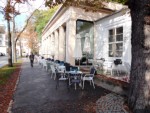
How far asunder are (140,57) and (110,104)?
2.00 meters

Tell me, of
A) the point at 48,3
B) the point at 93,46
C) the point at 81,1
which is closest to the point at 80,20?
the point at 93,46

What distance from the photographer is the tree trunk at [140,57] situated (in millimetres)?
6816

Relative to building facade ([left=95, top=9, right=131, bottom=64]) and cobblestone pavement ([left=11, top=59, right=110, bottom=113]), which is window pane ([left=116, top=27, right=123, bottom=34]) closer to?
building facade ([left=95, top=9, right=131, bottom=64])

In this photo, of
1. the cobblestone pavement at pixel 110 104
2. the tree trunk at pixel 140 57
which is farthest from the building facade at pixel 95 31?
the tree trunk at pixel 140 57

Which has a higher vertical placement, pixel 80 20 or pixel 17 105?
pixel 80 20

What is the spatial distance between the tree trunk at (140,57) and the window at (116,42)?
8.39m

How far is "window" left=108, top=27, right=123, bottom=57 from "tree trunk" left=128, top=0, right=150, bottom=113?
8386 millimetres

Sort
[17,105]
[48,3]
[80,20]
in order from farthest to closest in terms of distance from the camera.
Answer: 1. [80,20]
2. [48,3]
3. [17,105]

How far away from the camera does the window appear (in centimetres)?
1566

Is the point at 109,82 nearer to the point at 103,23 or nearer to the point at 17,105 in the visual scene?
the point at 17,105

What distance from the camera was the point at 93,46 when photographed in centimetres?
2022

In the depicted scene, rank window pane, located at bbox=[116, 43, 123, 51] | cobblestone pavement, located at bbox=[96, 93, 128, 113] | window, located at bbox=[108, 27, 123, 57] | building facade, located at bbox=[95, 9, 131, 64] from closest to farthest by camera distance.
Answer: cobblestone pavement, located at bbox=[96, 93, 128, 113] < building facade, located at bbox=[95, 9, 131, 64] < window pane, located at bbox=[116, 43, 123, 51] < window, located at bbox=[108, 27, 123, 57]

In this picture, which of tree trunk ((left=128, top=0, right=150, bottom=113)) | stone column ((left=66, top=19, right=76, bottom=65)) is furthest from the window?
tree trunk ((left=128, top=0, right=150, bottom=113))

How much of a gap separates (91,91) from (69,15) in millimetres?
10552
